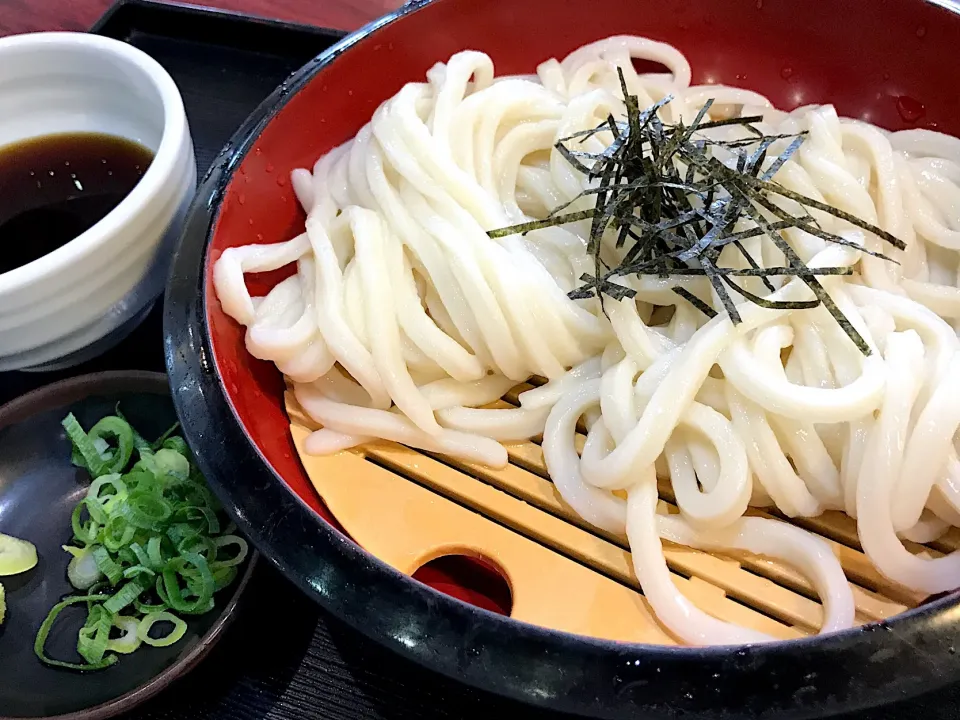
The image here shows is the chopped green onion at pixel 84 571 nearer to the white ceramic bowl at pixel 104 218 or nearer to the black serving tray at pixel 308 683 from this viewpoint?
the black serving tray at pixel 308 683

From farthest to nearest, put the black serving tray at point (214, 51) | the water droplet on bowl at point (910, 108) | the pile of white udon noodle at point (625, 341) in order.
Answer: the black serving tray at point (214, 51)
the water droplet on bowl at point (910, 108)
the pile of white udon noodle at point (625, 341)

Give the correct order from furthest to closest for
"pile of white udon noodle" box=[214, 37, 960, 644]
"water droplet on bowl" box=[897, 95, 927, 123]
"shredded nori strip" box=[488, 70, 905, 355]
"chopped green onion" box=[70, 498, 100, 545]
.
Answer: 1. "water droplet on bowl" box=[897, 95, 927, 123]
2. "chopped green onion" box=[70, 498, 100, 545]
3. "shredded nori strip" box=[488, 70, 905, 355]
4. "pile of white udon noodle" box=[214, 37, 960, 644]

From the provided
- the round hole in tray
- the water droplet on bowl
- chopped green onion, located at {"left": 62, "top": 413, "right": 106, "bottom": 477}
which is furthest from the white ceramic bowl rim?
the water droplet on bowl

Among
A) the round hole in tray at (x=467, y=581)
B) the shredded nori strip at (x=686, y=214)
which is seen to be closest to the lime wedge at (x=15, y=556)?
the round hole in tray at (x=467, y=581)

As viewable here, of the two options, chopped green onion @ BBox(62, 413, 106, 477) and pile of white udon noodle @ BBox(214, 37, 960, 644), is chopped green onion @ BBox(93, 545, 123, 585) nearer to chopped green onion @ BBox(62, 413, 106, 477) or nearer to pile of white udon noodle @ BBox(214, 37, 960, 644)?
chopped green onion @ BBox(62, 413, 106, 477)

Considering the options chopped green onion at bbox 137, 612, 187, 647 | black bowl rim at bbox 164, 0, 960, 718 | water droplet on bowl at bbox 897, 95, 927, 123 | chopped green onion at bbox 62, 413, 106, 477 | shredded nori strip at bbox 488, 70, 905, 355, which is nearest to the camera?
black bowl rim at bbox 164, 0, 960, 718

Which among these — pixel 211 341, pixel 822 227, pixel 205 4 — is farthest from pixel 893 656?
pixel 205 4

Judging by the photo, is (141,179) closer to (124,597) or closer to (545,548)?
(124,597)
